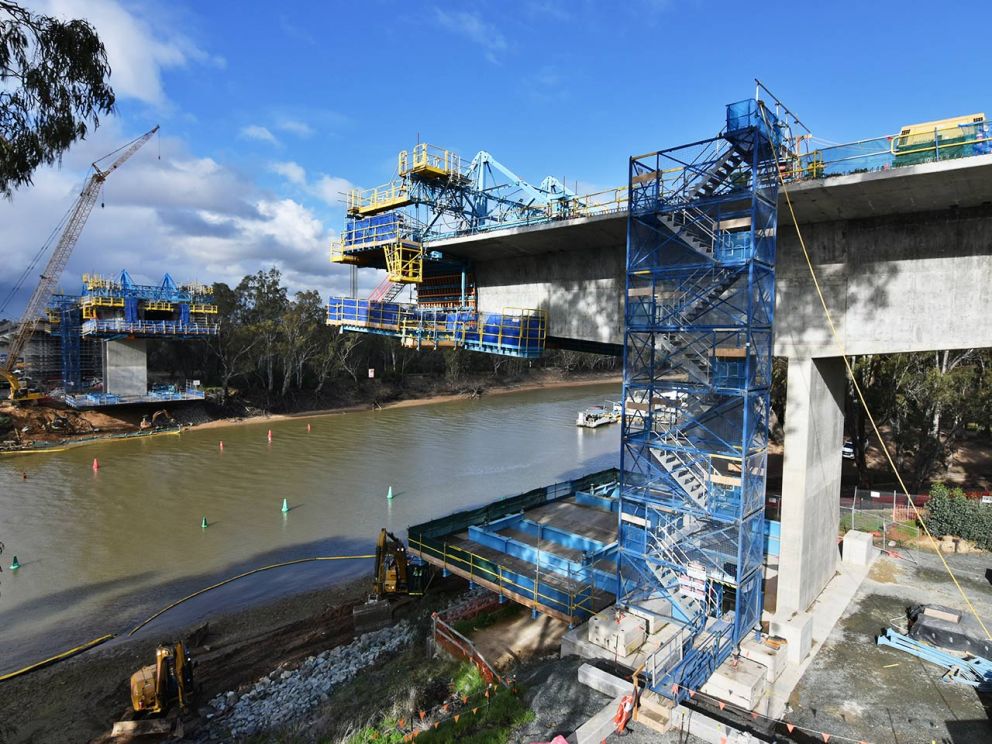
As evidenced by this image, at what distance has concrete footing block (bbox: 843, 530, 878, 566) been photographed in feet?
51.0

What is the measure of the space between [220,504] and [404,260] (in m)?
15.3

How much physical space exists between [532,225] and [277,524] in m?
16.7

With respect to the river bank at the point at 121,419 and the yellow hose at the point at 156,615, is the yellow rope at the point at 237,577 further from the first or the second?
the river bank at the point at 121,419

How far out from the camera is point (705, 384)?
39.0 ft

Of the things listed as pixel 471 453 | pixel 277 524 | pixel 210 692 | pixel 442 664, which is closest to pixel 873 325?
pixel 442 664

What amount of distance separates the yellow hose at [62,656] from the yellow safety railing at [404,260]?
13.5 m

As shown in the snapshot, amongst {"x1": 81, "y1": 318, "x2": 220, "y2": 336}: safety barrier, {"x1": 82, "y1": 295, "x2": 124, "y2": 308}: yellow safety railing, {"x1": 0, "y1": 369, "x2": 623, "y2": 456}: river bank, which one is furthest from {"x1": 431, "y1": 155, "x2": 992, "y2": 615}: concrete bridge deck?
{"x1": 82, "y1": 295, "x2": 124, "y2": 308}: yellow safety railing

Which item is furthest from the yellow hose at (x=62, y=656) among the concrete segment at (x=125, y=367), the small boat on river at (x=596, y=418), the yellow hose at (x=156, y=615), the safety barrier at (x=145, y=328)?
the small boat on river at (x=596, y=418)

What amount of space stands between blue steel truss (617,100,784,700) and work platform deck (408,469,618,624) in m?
1.02

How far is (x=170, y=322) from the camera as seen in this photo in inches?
1882

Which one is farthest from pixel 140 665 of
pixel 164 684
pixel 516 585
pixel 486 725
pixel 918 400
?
pixel 918 400

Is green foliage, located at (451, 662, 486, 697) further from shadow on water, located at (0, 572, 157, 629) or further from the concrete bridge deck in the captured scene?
shadow on water, located at (0, 572, 157, 629)

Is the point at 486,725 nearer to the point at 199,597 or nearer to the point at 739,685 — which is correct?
the point at 739,685

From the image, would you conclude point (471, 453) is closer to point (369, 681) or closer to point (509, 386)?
point (369, 681)
